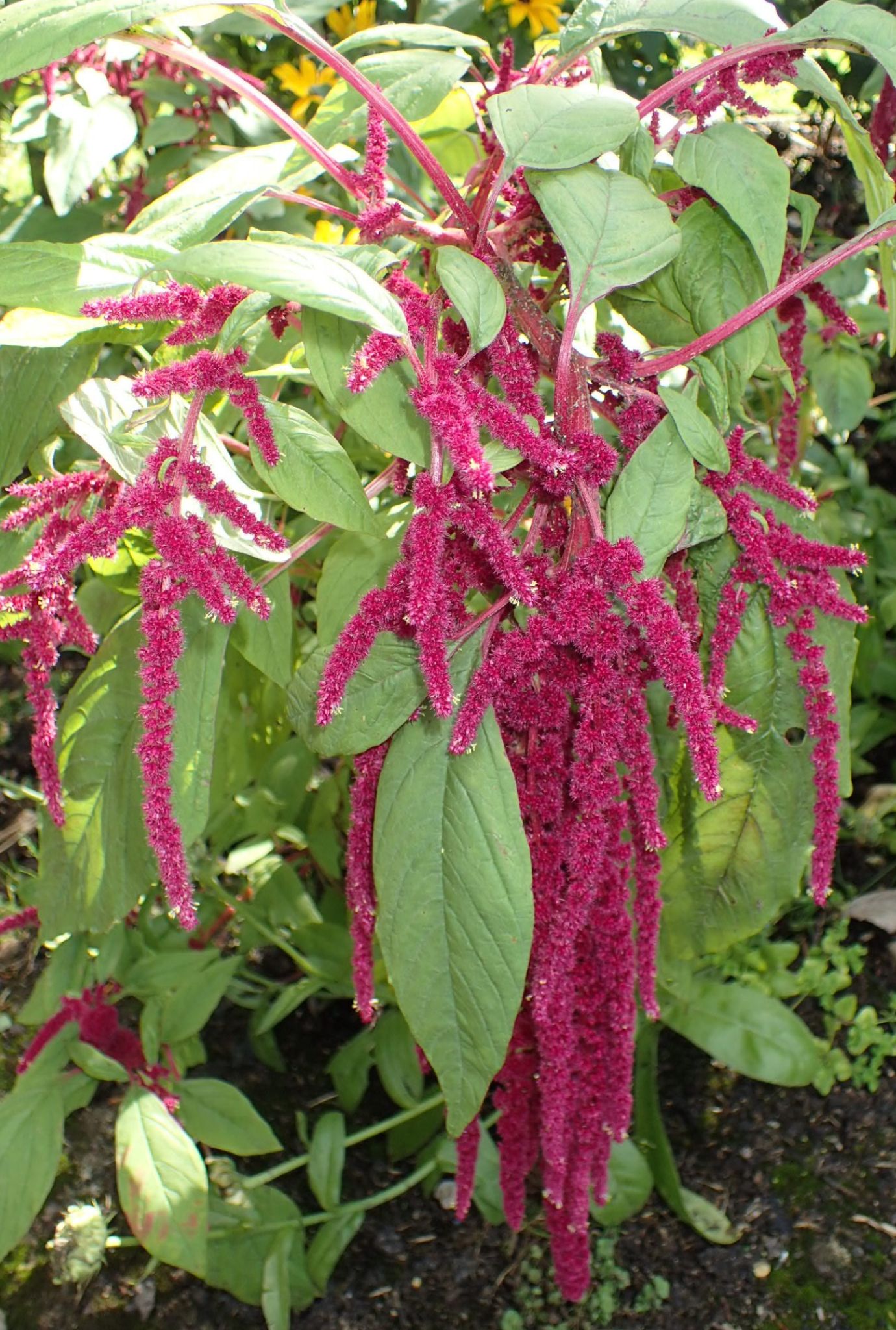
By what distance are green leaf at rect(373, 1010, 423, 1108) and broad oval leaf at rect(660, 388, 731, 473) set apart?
2.95 feet

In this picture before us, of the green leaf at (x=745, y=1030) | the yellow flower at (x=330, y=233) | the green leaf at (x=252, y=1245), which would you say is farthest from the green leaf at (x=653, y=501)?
the green leaf at (x=252, y=1245)

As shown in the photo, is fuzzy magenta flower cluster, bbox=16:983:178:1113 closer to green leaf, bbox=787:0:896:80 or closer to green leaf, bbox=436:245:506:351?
green leaf, bbox=436:245:506:351

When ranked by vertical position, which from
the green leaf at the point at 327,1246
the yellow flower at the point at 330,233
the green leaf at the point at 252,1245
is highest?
the yellow flower at the point at 330,233

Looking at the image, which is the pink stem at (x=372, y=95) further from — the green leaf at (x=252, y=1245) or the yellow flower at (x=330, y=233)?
the green leaf at (x=252, y=1245)

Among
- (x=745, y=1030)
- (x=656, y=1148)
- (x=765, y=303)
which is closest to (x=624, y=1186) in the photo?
(x=656, y=1148)

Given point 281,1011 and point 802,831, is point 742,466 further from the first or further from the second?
point 281,1011

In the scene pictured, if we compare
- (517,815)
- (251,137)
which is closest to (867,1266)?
(517,815)

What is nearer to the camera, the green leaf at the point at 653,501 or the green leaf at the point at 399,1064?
the green leaf at the point at 653,501

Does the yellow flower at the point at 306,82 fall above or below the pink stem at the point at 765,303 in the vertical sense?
above

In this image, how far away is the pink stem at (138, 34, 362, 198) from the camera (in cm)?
62

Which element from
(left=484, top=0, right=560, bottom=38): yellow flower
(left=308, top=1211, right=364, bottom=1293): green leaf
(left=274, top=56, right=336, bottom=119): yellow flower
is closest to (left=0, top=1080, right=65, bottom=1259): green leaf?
(left=308, top=1211, right=364, bottom=1293): green leaf

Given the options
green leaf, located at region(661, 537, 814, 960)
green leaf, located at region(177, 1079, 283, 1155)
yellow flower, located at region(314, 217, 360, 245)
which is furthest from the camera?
green leaf, located at region(177, 1079, 283, 1155)

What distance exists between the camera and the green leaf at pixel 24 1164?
1030 millimetres

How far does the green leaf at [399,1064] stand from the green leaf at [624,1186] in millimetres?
242
